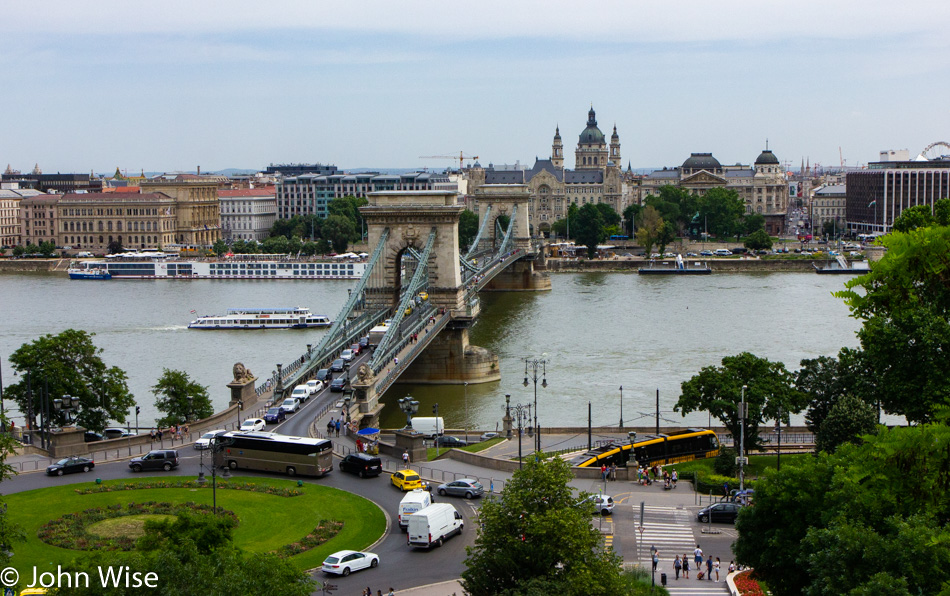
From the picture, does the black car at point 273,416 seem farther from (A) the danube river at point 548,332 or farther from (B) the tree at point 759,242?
(B) the tree at point 759,242

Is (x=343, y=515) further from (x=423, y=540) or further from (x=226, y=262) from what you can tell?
(x=226, y=262)

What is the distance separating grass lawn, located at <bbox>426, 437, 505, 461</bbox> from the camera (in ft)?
118

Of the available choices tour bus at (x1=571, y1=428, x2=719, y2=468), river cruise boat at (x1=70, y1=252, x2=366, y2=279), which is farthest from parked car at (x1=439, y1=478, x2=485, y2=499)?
river cruise boat at (x1=70, y1=252, x2=366, y2=279)

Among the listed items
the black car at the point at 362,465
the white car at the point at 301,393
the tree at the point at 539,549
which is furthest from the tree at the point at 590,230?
the tree at the point at 539,549

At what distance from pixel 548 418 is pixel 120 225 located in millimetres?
108024

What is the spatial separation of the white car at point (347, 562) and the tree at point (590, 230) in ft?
330

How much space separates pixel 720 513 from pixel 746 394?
8.23 m

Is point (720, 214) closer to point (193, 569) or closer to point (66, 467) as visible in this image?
point (66, 467)

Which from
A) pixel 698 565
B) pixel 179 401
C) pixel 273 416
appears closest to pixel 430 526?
pixel 698 565

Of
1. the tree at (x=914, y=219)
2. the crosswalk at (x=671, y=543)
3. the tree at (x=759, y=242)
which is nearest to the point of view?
the crosswalk at (x=671, y=543)

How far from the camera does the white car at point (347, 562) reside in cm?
2480

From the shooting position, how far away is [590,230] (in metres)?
125

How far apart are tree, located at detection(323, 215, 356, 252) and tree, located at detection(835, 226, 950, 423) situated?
98.6 metres

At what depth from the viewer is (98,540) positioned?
26.3 metres
